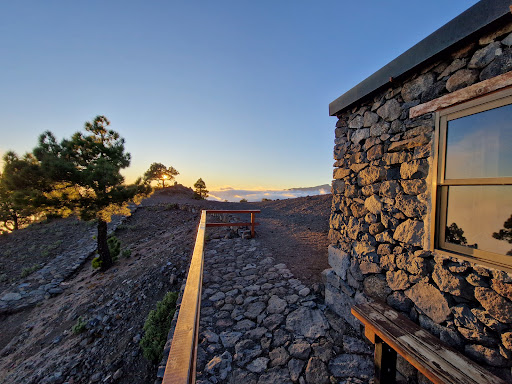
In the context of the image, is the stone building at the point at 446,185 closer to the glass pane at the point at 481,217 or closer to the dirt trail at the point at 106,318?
the glass pane at the point at 481,217

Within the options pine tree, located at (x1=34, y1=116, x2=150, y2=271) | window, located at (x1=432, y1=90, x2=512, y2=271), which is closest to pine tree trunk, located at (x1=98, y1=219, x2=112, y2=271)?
pine tree, located at (x1=34, y1=116, x2=150, y2=271)

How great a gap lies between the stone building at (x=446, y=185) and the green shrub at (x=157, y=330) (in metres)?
3.29

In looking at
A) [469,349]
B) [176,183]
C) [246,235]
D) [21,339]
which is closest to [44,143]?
[21,339]

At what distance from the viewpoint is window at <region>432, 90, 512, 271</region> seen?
1801mm

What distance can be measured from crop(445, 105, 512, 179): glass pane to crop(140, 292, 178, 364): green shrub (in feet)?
16.1

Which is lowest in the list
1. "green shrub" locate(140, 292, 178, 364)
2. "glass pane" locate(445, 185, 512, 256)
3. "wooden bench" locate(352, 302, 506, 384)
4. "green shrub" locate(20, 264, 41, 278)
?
"green shrub" locate(20, 264, 41, 278)

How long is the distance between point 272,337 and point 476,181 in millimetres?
3086

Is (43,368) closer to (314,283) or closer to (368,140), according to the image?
(314,283)

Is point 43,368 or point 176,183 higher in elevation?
point 176,183

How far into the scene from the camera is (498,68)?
1.79 m

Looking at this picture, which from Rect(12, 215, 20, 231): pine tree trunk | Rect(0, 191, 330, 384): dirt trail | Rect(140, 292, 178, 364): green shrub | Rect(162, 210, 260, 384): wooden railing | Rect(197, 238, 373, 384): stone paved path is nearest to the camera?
Rect(162, 210, 260, 384): wooden railing

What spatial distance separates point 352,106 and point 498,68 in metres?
1.77

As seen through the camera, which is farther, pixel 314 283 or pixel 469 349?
pixel 314 283

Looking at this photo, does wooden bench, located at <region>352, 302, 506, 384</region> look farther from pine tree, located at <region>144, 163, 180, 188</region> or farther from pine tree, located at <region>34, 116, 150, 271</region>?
pine tree, located at <region>144, 163, 180, 188</region>
